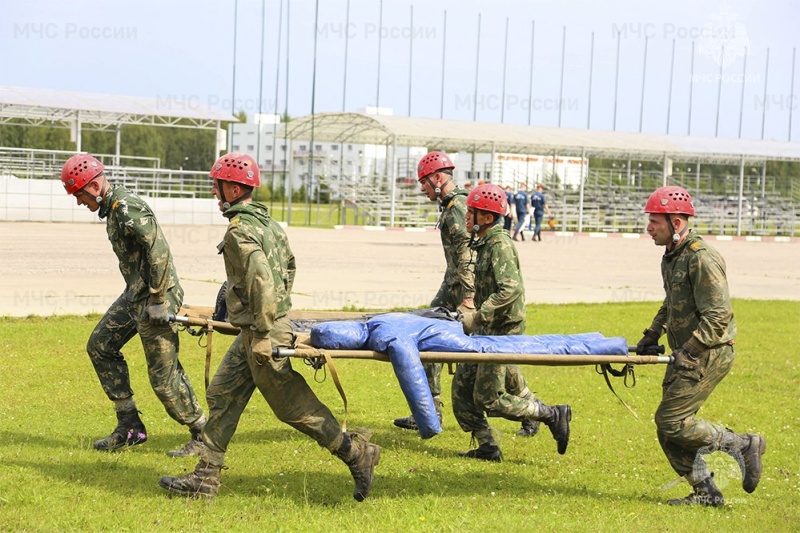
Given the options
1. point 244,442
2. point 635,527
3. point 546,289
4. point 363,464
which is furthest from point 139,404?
point 546,289

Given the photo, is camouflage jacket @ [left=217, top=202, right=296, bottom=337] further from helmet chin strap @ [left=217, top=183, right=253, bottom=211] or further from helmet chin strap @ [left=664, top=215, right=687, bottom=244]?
helmet chin strap @ [left=664, top=215, right=687, bottom=244]

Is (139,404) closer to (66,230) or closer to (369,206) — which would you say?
(66,230)

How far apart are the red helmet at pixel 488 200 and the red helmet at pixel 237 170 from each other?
6.11ft

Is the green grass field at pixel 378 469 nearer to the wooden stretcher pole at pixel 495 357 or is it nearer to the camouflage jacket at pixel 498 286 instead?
the wooden stretcher pole at pixel 495 357

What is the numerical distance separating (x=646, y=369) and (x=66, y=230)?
24603 mm

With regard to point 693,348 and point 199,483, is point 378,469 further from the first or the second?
point 693,348

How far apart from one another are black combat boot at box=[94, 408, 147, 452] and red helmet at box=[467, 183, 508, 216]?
3.07 m

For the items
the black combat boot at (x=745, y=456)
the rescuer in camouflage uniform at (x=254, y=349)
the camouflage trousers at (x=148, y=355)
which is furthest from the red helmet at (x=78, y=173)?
the black combat boot at (x=745, y=456)

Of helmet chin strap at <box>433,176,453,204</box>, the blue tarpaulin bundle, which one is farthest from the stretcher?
helmet chin strap at <box>433,176,453,204</box>

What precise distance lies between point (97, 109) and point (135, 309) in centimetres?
3531

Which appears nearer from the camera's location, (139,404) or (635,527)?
(635,527)

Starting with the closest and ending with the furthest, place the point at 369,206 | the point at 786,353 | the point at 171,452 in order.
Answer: the point at 171,452, the point at 786,353, the point at 369,206

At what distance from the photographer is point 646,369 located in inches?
511

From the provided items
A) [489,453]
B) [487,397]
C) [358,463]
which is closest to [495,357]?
[358,463]
